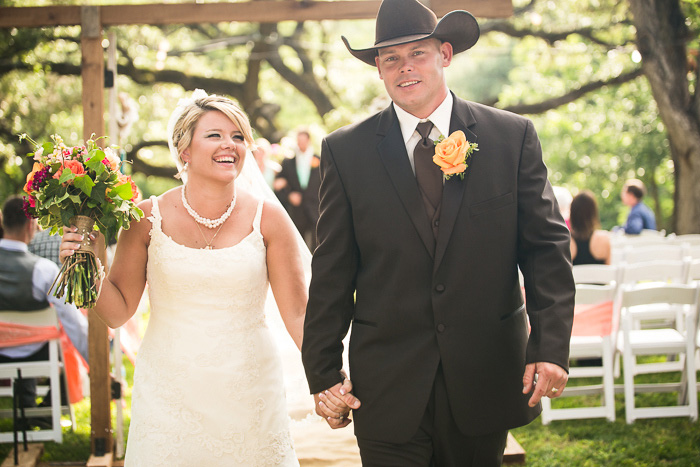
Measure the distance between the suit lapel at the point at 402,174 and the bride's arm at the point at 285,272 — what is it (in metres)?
0.99

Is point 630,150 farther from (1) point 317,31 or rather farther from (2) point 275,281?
(2) point 275,281

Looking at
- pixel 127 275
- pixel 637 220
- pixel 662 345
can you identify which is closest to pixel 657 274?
pixel 662 345

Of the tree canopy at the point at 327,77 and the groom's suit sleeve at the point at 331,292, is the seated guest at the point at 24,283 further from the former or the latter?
the tree canopy at the point at 327,77

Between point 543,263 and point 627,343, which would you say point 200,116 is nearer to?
point 543,263

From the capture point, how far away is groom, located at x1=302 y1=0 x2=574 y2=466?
8.55 feet

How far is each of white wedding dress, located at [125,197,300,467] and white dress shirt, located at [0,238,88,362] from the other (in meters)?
2.33

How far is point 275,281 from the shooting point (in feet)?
11.7

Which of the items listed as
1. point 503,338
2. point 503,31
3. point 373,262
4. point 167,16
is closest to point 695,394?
point 503,338

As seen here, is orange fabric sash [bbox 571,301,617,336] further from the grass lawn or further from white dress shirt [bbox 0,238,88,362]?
white dress shirt [bbox 0,238,88,362]

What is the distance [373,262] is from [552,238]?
2.09 feet

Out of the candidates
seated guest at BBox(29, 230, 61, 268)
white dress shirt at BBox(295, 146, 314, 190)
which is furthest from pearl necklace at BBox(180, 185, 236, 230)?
white dress shirt at BBox(295, 146, 314, 190)

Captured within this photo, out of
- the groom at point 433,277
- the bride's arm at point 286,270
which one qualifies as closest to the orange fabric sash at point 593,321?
the bride's arm at point 286,270

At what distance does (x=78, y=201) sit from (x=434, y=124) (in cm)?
155

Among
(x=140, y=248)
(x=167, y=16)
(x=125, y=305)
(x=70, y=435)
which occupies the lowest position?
(x=70, y=435)
